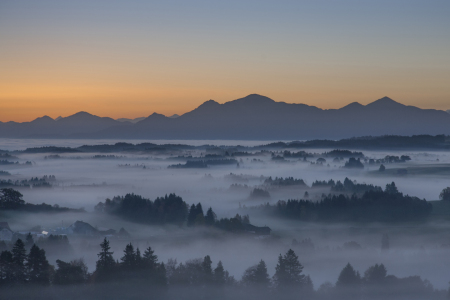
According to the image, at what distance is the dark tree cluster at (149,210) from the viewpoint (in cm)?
6745

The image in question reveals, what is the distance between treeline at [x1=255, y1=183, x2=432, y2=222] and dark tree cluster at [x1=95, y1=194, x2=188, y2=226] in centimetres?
1904

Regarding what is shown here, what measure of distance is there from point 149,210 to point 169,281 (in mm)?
42315

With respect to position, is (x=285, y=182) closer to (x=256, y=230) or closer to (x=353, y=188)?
(x=353, y=188)

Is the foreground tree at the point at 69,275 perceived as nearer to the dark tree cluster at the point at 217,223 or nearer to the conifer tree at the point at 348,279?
the conifer tree at the point at 348,279

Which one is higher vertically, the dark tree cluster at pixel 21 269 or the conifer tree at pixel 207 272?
the dark tree cluster at pixel 21 269

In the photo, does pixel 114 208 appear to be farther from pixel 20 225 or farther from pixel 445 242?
pixel 445 242

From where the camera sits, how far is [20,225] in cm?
4719

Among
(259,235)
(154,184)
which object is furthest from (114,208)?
(154,184)

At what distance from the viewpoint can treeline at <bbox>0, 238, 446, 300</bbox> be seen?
26.3 m

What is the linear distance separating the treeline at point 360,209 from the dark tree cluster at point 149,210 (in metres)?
19.0

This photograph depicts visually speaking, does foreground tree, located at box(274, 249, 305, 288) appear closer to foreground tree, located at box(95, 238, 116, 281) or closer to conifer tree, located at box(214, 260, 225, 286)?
conifer tree, located at box(214, 260, 225, 286)

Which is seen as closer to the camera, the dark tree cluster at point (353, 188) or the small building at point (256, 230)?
the small building at point (256, 230)

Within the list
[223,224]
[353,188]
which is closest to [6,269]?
[223,224]

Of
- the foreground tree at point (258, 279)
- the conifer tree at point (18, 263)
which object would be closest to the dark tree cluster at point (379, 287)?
the foreground tree at point (258, 279)
